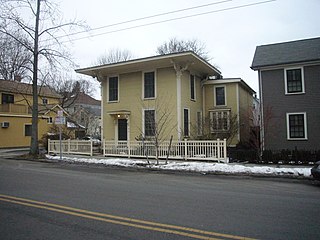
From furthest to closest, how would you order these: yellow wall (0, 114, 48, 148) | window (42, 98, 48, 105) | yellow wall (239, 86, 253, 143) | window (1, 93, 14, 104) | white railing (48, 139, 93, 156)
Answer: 1. window (42, 98, 48, 105)
2. window (1, 93, 14, 104)
3. yellow wall (0, 114, 48, 148)
4. yellow wall (239, 86, 253, 143)
5. white railing (48, 139, 93, 156)

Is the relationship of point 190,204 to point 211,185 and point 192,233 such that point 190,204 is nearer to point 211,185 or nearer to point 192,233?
point 192,233

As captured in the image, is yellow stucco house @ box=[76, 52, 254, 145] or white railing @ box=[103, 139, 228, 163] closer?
white railing @ box=[103, 139, 228, 163]

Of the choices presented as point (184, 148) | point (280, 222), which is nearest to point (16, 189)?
point (280, 222)

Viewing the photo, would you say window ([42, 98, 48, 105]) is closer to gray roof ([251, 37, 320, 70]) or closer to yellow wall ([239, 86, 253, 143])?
yellow wall ([239, 86, 253, 143])

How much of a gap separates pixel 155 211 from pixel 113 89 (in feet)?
57.8

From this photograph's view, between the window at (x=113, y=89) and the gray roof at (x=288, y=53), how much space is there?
1013 centimetres

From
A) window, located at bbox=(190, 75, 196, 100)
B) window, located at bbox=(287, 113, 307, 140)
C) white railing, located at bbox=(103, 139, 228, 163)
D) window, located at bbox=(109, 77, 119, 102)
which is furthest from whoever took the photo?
window, located at bbox=(109, 77, 119, 102)

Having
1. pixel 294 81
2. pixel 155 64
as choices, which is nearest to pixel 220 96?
pixel 294 81

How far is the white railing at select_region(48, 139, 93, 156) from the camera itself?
65.8ft

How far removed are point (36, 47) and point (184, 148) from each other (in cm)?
1253

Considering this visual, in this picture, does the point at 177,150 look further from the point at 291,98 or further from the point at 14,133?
the point at 14,133

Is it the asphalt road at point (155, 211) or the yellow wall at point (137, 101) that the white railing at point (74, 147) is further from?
the asphalt road at point (155, 211)

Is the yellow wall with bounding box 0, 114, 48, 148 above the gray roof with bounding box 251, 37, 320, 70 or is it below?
below

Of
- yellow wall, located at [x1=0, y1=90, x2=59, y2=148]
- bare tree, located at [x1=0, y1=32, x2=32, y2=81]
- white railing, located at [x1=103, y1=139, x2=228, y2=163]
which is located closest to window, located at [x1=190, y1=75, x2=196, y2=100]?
white railing, located at [x1=103, y1=139, x2=228, y2=163]
